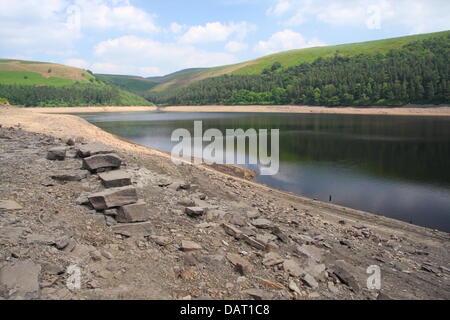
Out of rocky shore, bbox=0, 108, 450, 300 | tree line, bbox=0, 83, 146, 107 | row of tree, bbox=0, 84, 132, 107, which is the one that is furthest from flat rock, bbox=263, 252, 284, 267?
row of tree, bbox=0, 84, 132, 107

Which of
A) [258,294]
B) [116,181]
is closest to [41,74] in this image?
[116,181]

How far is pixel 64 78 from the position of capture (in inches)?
5891

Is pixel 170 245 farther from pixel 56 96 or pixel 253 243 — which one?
pixel 56 96

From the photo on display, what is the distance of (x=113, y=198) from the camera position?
836 cm

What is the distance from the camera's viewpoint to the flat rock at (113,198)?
8266 mm

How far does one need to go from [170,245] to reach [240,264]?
1.81 metres

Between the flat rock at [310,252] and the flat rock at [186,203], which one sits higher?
the flat rock at [186,203]

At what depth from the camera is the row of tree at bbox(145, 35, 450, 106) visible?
264ft

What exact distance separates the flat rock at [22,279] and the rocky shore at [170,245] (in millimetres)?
16

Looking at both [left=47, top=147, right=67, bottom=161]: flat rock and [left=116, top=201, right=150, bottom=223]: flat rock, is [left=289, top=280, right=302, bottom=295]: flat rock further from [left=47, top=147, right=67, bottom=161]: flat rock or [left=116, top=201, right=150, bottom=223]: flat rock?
[left=47, top=147, right=67, bottom=161]: flat rock

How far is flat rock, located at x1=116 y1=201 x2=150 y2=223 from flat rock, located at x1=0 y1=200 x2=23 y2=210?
2.48 meters

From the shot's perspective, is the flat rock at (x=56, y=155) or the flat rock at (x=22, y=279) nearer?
the flat rock at (x=22, y=279)

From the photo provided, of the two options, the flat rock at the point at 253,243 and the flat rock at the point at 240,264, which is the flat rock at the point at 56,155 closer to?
the flat rock at the point at 253,243

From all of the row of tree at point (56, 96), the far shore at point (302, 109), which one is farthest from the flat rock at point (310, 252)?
the row of tree at point (56, 96)
